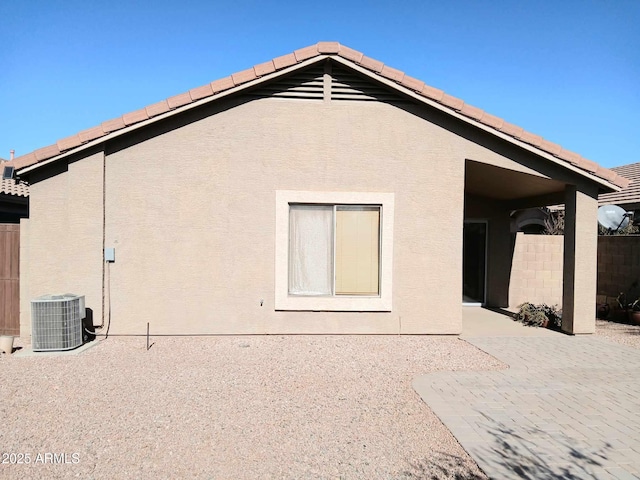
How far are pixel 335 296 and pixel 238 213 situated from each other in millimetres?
2396

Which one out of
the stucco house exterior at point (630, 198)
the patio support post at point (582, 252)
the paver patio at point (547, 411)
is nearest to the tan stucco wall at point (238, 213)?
Result: the patio support post at point (582, 252)

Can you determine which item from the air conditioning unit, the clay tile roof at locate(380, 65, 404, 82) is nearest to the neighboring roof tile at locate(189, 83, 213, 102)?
the clay tile roof at locate(380, 65, 404, 82)

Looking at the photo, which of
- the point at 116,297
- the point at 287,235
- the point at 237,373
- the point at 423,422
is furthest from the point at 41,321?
the point at 423,422

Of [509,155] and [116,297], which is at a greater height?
[509,155]

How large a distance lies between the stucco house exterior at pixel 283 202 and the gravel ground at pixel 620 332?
1.23 meters

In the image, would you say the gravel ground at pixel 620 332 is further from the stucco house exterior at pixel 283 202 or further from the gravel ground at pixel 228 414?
the gravel ground at pixel 228 414

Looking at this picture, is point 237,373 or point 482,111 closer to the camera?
point 237,373

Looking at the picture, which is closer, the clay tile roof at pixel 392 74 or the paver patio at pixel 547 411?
the paver patio at pixel 547 411

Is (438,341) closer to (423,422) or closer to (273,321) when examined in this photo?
(273,321)

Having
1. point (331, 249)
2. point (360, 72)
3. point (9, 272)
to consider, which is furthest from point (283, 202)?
point (9, 272)

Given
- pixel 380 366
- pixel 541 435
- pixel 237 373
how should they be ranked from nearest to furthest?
pixel 541 435
pixel 237 373
pixel 380 366

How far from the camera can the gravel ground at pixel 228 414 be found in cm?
393

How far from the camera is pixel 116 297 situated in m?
8.39

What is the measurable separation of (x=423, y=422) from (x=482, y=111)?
5.92m
